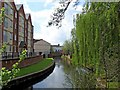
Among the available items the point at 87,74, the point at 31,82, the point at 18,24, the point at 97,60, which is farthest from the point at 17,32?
the point at 97,60

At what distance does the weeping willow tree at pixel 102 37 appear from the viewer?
8.65 metres

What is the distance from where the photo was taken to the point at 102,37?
9469mm

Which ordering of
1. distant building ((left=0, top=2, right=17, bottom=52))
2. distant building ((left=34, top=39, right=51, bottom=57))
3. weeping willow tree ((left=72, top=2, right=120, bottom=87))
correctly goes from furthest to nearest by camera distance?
1. distant building ((left=34, top=39, right=51, bottom=57))
2. distant building ((left=0, top=2, right=17, bottom=52))
3. weeping willow tree ((left=72, top=2, right=120, bottom=87))

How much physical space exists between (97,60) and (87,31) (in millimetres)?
1833

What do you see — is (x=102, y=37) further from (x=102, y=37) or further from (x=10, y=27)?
(x=10, y=27)

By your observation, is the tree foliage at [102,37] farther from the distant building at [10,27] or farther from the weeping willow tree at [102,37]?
the distant building at [10,27]

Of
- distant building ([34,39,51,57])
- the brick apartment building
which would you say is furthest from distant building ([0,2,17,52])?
distant building ([34,39,51,57])

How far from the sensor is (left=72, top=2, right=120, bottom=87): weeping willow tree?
8.65 metres

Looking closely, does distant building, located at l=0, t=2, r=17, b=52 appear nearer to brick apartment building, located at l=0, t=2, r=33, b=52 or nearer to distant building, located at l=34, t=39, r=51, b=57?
brick apartment building, located at l=0, t=2, r=33, b=52

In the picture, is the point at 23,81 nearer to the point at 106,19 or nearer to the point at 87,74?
the point at 87,74

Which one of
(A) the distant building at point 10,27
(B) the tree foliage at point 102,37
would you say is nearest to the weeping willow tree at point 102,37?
(B) the tree foliage at point 102,37

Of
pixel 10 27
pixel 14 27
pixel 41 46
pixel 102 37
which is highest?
pixel 14 27

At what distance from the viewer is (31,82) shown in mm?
19859

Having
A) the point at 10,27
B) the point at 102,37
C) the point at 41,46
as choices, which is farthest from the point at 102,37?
the point at 41,46
